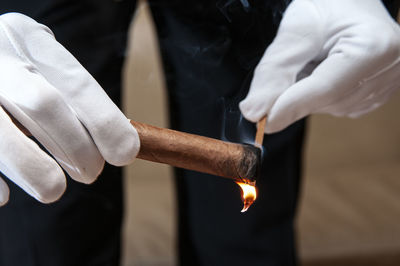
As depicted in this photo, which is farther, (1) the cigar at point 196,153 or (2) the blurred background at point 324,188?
(2) the blurred background at point 324,188

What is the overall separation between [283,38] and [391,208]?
652 mm

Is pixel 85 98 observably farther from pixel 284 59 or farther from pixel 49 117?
pixel 284 59

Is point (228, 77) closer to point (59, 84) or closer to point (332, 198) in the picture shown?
point (59, 84)

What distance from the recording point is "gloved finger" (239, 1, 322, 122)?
0.51m

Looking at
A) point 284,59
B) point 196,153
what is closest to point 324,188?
point 284,59

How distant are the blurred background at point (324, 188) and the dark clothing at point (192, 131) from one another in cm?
25

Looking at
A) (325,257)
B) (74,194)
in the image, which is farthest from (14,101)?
(325,257)

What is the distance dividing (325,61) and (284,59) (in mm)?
42

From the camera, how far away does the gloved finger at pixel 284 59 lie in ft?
1.66

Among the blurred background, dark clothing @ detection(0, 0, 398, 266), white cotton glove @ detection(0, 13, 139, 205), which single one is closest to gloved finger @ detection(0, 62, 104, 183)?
white cotton glove @ detection(0, 13, 139, 205)

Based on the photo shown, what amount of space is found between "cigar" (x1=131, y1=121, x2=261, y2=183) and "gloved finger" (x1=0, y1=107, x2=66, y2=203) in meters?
0.07

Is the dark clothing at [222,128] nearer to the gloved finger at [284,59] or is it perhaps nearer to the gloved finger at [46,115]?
the gloved finger at [284,59]

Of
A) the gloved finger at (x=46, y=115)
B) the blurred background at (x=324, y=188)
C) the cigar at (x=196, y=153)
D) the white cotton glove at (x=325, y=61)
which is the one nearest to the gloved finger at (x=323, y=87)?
the white cotton glove at (x=325, y=61)

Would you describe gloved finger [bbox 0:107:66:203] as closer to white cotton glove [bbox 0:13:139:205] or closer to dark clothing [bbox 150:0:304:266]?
white cotton glove [bbox 0:13:139:205]
